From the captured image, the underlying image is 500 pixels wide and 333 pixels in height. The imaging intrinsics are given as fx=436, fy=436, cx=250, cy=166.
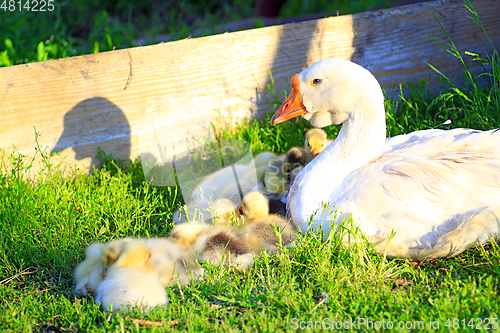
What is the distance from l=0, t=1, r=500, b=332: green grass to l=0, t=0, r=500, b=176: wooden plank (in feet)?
1.71

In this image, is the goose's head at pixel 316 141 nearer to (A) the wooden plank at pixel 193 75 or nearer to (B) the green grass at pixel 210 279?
(A) the wooden plank at pixel 193 75

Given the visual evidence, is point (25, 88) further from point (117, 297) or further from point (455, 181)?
point (455, 181)

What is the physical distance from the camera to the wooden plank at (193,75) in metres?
4.42

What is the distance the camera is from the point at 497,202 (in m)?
2.93

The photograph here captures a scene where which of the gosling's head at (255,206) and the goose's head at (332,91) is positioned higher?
the goose's head at (332,91)

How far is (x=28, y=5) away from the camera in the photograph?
26.9 ft

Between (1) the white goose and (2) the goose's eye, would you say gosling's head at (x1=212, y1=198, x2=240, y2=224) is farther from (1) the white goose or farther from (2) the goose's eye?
(2) the goose's eye

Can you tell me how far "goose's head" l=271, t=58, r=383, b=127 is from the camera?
3.28 metres

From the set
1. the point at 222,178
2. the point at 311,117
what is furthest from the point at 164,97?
the point at 311,117

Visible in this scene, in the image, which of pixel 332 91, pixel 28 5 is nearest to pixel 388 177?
pixel 332 91

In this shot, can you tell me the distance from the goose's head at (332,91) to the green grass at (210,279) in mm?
1020

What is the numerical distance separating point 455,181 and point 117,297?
7.74ft

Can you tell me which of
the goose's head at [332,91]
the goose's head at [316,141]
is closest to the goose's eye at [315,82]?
the goose's head at [332,91]

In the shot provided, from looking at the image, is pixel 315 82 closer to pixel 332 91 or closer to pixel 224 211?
pixel 332 91
